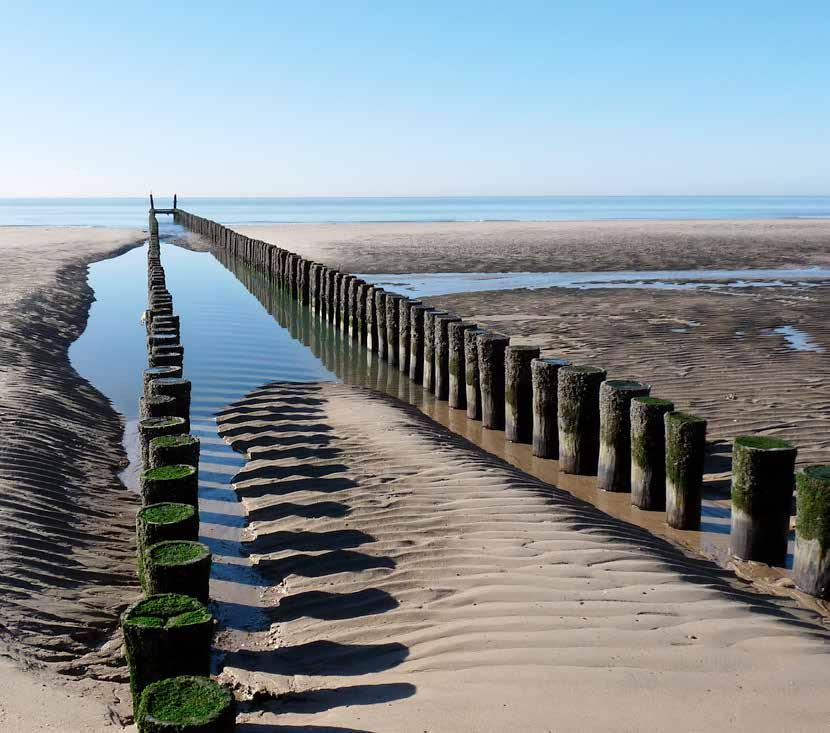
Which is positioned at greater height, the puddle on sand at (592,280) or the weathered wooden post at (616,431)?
the puddle on sand at (592,280)

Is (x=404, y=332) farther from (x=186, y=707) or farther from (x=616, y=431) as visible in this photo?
(x=186, y=707)

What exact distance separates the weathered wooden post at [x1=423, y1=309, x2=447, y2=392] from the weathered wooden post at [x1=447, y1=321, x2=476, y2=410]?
80 centimetres

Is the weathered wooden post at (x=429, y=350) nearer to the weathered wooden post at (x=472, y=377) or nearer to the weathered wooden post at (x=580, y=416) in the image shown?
the weathered wooden post at (x=472, y=377)

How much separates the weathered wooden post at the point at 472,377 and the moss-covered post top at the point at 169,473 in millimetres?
4990

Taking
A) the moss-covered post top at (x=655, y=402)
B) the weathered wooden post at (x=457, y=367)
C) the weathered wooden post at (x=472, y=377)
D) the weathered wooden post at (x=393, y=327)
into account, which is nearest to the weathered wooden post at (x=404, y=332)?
the weathered wooden post at (x=393, y=327)

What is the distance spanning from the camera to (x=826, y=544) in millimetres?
5180

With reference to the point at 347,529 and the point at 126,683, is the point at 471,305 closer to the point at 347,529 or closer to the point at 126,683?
the point at 347,529

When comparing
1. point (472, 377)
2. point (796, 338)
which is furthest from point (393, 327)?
point (796, 338)

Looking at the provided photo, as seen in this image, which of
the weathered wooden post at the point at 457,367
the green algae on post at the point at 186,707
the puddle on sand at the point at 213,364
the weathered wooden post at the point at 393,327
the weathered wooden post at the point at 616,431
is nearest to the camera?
the green algae on post at the point at 186,707

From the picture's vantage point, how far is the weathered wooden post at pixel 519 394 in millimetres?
9031

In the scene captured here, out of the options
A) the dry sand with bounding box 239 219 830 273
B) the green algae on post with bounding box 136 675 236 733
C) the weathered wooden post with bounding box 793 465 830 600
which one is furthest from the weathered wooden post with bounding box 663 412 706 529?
the dry sand with bounding box 239 219 830 273

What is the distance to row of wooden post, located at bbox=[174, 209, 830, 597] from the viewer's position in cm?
572

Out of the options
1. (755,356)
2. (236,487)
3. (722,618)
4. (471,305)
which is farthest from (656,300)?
(722,618)

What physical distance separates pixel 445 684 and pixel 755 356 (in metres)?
9.60
